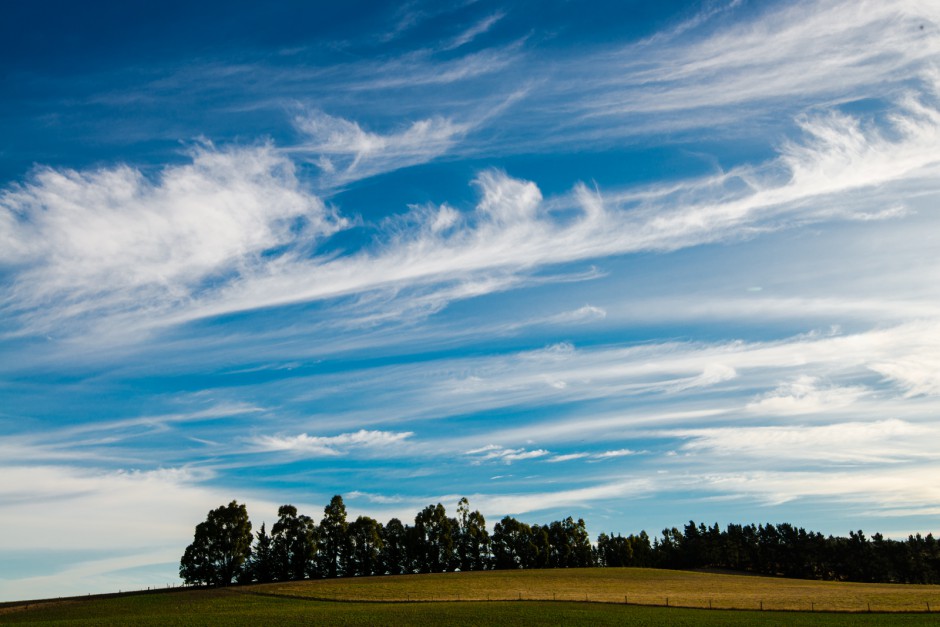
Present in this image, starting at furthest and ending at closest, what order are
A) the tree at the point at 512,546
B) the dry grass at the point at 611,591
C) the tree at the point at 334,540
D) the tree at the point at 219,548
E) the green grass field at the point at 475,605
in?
the tree at the point at 512,546 → the tree at the point at 334,540 → the tree at the point at 219,548 → the dry grass at the point at 611,591 → the green grass field at the point at 475,605

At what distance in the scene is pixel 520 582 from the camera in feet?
319

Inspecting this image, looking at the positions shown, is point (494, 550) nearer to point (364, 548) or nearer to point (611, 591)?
point (364, 548)

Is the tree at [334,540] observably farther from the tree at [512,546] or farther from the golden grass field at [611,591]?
the tree at [512,546]

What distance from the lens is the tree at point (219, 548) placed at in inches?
4033

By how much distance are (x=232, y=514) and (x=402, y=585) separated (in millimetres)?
34321

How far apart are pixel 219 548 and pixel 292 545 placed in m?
13.9

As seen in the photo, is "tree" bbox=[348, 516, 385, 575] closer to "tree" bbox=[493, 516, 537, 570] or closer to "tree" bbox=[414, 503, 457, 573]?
"tree" bbox=[414, 503, 457, 573]

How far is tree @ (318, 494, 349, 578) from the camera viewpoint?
118562mm

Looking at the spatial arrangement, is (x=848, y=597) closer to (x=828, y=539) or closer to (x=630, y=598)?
(x=630, y=598)

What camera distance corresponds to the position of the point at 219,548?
10475cm

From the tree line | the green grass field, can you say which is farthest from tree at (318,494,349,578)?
the green grass field

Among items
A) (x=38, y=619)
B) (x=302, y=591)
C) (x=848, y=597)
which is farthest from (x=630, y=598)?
(x=38, y=619)

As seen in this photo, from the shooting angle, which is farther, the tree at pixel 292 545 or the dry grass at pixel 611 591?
the tree at pixel 292 545

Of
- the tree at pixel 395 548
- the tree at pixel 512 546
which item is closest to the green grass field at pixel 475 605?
the tree at pixel 395 548
